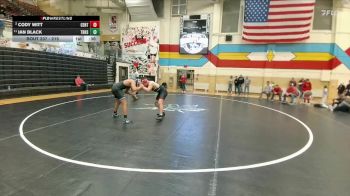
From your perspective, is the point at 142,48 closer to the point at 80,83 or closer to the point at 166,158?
the point at 80,83

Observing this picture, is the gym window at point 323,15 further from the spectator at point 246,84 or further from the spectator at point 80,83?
the spectator at point 80,83

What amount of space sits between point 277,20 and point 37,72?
55.8ft

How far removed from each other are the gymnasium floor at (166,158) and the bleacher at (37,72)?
194 inches

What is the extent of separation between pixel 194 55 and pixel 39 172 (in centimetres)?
2256

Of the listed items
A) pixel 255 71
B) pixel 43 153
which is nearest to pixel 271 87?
pixel 255 71

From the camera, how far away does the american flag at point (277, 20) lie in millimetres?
21000

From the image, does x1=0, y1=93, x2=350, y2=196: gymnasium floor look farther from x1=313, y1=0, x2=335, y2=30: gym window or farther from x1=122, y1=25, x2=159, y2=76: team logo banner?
x1=122, y1=25, x2=159, y2=76: team logo banner

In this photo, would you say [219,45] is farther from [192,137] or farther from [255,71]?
[192,137]

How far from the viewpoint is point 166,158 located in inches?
187

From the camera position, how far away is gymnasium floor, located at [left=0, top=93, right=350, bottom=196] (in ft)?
11.7

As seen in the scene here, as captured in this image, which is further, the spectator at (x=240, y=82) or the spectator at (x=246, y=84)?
the spectator at (x=246, y=84)
